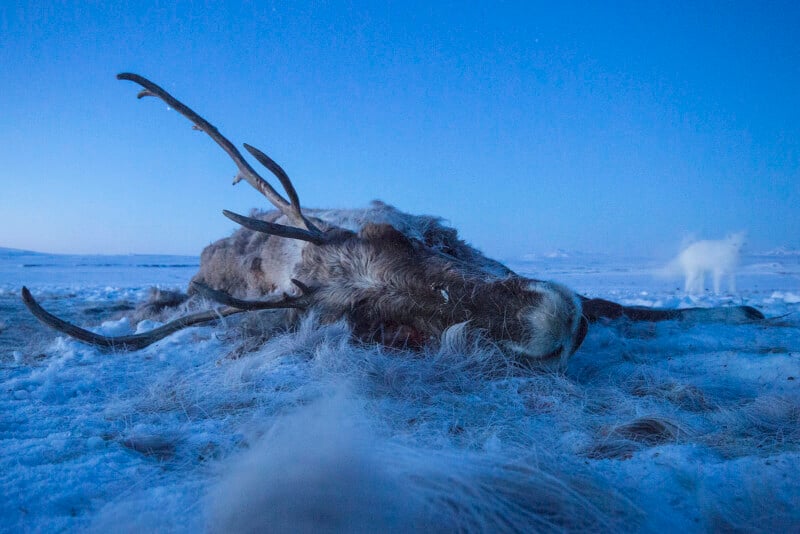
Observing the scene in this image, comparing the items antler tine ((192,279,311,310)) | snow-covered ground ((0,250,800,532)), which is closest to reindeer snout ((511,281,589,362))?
snow-covered ground ((0,250,800,532))

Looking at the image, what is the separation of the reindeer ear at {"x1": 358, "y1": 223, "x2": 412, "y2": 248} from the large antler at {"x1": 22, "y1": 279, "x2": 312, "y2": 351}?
539 mm

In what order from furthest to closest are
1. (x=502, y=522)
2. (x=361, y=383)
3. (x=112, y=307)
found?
1. (x=112, y=307)
2. (x=361, y=383)
3. (x=502, y=522)

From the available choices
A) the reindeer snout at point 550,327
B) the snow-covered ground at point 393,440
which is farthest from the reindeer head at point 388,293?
the snow-covered ground at point 393,440

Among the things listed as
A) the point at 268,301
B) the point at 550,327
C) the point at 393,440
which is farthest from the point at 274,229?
the point at 393,440

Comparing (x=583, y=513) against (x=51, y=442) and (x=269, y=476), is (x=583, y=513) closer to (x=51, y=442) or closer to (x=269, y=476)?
(x=269, y=476)

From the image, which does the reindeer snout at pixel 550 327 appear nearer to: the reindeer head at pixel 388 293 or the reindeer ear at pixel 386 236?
the reindeer head at pixel 388 293

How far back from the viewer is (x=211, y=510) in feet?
3.03

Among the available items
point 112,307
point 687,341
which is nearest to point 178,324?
point 687,341

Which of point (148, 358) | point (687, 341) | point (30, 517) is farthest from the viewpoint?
point (687, 341)

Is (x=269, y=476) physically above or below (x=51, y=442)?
above

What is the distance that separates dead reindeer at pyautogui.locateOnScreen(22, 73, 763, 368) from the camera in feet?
7.86

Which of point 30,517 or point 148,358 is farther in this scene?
point 148,358

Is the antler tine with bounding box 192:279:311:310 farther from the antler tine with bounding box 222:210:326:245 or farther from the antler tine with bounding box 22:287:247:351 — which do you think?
the antler tine with bounding box 222:210:326:245

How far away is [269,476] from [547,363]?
5.67 feet
